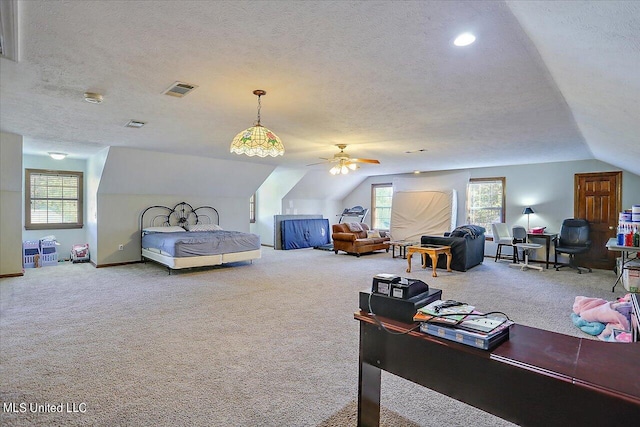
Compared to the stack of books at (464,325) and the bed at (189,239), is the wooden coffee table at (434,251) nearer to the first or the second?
the bed at (189,239)

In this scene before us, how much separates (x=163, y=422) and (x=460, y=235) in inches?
240

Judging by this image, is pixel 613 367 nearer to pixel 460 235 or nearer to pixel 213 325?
pixel 213 325

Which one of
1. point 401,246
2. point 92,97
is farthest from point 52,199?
point 401,246

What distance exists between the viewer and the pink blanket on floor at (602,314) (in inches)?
129

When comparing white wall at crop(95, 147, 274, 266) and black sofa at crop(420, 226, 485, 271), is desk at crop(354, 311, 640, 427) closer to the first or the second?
black sofa at crop(420, 226, 485, 271)

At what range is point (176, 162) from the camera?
700 cm

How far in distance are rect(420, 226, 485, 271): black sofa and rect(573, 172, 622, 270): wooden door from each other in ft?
7.58

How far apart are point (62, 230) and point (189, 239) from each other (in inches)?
149

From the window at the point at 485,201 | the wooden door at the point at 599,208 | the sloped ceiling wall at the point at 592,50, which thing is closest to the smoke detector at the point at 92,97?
the sloped ceiling wall at the point at 592,50

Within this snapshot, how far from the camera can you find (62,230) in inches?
300

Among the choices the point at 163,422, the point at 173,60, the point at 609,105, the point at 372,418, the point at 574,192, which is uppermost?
the point at 173,60

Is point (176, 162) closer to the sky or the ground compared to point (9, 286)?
closer to the sky

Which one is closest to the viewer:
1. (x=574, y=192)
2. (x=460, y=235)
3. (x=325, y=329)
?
(x=325, y=329)

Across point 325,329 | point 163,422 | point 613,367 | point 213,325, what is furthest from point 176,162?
point 613,367
